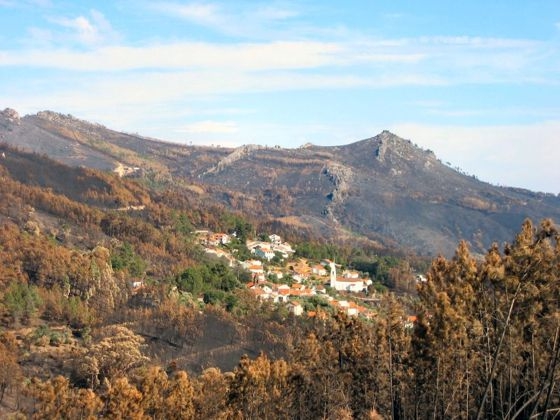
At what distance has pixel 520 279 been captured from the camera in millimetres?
14672

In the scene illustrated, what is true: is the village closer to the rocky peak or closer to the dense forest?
the dense forest

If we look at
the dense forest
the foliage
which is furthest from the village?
the foliage

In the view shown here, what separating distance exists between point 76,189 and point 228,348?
202 ft

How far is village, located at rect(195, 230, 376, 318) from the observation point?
63.7 metres

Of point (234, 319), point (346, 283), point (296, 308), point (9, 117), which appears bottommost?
point (346, 283)

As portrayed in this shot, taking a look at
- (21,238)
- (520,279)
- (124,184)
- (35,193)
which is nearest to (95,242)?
(21,238)

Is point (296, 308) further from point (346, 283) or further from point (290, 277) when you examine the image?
point (346, 283)

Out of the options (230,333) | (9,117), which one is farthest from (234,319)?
(9,117)

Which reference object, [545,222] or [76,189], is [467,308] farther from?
[76,189]

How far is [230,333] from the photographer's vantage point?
48844 mm

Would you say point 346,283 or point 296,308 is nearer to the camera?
point 296,308

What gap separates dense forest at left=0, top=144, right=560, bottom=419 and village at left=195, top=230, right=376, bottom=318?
7.17ft

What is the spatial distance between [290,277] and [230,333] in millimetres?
27651

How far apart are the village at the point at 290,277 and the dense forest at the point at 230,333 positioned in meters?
2.18
